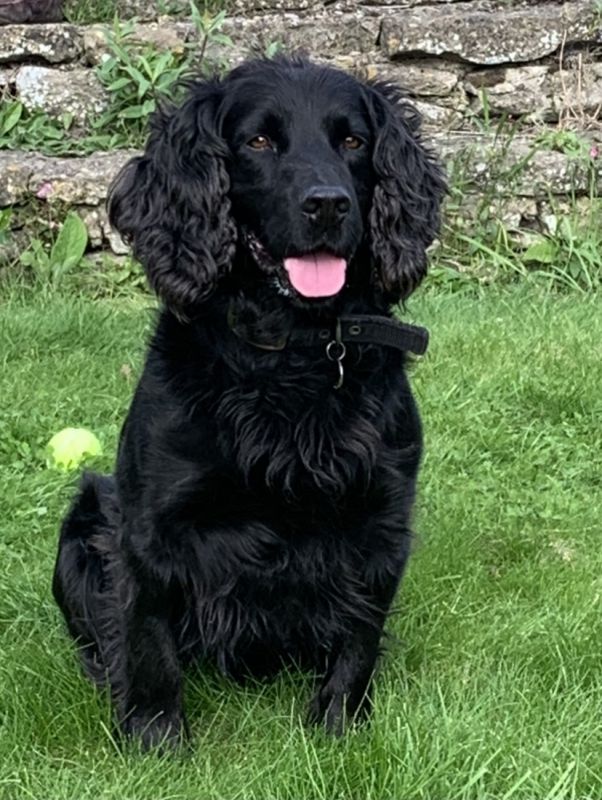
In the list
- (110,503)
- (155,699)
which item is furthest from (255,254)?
(155,699)

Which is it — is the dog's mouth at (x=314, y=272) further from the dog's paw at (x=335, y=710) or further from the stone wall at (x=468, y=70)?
the stone wall at (x=468, y=70)

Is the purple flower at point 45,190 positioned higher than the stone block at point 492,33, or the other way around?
the stone block at point 492,33

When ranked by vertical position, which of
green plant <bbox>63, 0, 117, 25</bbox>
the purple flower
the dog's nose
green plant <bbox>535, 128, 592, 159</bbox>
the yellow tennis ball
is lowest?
the yellow tennis ball

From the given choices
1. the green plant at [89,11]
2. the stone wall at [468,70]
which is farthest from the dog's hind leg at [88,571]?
the green plant at [89,11]

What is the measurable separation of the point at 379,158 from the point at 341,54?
434 cm

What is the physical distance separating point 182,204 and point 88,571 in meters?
0.89

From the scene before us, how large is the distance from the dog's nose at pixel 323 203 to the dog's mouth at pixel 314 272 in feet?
0.28

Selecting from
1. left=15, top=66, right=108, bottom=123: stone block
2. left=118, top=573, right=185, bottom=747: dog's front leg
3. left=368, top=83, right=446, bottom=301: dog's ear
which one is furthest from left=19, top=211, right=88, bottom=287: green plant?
left=118, top=573, right=185, bottom=747: dog's front leg

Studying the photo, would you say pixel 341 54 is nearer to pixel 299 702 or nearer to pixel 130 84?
pixel 130 84

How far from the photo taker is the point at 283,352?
258 cm

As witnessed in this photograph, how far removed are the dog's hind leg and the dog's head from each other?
61 cm

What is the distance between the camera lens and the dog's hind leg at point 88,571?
9.34 ft

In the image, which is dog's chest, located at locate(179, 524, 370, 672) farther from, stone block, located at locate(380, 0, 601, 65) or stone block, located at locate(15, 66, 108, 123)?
stone block, located at locate(380, 0, 601, 65)

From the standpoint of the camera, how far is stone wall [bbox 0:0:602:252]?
619cm
